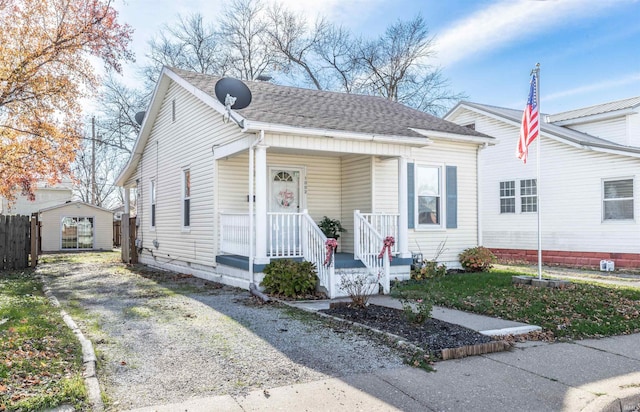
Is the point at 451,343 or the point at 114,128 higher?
the point at 114,128

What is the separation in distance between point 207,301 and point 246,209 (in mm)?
3370

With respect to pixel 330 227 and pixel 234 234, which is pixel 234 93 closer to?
pixel 234 234

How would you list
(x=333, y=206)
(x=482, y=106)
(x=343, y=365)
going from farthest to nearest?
(x=482, y=106) < (x=333, y=206) < (x=343, y=365)

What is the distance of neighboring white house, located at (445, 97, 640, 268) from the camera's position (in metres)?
13.9

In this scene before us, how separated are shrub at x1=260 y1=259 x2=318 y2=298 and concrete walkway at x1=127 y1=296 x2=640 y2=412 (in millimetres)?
4116

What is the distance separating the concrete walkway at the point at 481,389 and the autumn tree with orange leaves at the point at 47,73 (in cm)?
1472

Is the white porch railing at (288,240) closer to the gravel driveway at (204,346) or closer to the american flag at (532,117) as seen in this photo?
the gravel driveway at (204,346)

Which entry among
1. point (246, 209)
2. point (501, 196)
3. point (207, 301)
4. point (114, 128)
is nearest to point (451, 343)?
point (207, 301)

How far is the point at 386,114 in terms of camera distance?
13.0 m

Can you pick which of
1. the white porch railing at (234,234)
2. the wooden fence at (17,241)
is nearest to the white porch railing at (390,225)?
the white porch railing at (234,234)

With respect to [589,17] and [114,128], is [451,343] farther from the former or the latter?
[114,128]

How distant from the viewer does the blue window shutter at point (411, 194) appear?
12047 mm

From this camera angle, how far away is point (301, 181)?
12.0 metres

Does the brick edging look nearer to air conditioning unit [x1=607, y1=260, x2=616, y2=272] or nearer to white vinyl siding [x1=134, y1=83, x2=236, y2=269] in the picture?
air conditioning unit [x1=607, y1=260, x2=616, y2=272]
